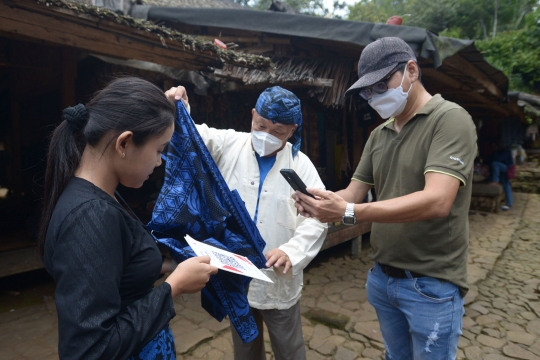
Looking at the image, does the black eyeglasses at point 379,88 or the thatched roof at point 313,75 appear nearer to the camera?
the black eyeglasses at point 379,88

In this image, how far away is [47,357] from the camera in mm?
2941

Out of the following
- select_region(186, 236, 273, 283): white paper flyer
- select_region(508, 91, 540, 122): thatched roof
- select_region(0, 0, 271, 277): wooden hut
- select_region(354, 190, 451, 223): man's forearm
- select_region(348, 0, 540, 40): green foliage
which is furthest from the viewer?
select_region(348, 0, 540, 40): green foliage

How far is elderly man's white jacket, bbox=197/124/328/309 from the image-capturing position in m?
1.89

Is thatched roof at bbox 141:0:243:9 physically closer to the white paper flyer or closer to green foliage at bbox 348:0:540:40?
the white paper flyer

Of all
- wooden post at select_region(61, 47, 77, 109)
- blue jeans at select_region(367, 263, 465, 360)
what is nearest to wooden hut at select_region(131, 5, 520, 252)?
wooden post at select_region(61, 47, 77, 109)

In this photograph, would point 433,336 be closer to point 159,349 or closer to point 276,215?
point 276,215

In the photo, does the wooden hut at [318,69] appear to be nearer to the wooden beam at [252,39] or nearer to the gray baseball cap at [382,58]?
the wooden beam at [252,39]

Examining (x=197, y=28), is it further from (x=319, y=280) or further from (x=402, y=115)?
(x=402, y=115)

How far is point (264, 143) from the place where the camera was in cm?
196

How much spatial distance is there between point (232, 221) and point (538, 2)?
3131cm

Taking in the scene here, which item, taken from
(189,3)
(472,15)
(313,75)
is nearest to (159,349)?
(313,75)

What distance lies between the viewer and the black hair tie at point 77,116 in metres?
1.10

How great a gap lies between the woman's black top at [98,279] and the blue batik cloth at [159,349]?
0.60 feet

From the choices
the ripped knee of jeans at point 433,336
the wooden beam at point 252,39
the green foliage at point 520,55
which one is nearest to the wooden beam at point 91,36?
the wooden beam at point 252,39
